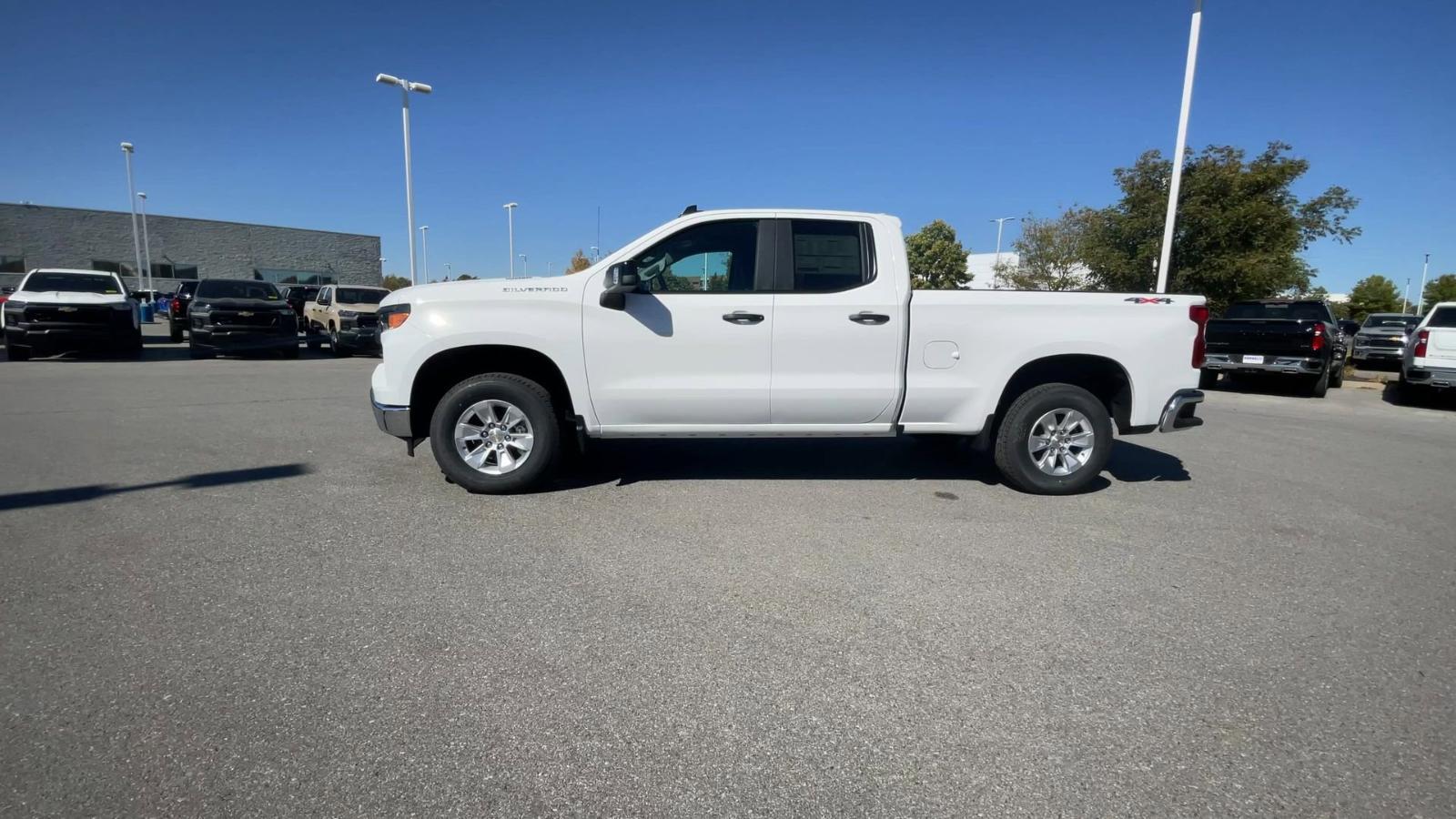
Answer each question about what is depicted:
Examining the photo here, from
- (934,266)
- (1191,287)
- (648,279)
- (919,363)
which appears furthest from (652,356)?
(934,266)

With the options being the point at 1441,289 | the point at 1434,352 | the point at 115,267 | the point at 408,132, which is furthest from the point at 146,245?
the point at 1441,289

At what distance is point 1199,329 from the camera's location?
208 inches

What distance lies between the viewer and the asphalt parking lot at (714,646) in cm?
219

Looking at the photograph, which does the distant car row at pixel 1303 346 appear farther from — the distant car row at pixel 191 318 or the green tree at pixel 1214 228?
the distant car row at pixel 191 318

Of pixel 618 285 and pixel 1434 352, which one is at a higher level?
pixel 618 285

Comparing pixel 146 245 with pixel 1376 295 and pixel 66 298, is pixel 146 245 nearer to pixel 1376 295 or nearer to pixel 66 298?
pixel 66 298

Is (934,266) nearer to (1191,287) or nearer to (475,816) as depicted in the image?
(1191,287)

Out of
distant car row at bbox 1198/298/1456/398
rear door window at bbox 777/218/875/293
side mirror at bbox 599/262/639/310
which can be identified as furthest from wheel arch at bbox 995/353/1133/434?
distant car row at bbox 1198/298/1456/398

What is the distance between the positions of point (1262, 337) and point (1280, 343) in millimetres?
282

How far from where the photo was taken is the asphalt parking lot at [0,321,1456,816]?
2.19m

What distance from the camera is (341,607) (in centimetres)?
328

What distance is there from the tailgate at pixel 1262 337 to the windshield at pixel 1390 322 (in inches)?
401

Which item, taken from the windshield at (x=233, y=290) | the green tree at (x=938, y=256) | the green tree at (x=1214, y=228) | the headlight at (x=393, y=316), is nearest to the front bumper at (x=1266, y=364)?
the green tree at (x=1214, y=228)

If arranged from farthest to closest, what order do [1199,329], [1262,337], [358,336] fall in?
[358,336], [1262,337], [1199,329]
